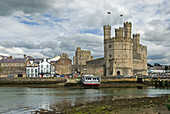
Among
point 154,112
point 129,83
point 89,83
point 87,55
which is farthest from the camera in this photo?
point 87,55

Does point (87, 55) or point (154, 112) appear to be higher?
point (87, 55)

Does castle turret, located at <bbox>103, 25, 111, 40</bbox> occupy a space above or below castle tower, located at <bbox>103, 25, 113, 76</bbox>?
above

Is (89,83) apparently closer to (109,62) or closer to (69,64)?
(109,62)

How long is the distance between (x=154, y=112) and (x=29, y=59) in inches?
2638

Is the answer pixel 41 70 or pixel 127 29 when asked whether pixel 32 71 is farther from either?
pixel 127 29

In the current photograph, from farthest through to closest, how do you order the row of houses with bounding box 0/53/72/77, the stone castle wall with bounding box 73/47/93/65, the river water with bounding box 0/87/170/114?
1. the stone castle wall with bounding box 73/47/93/65
2. the row of houses with bounding box 0/53/72/77
3. the river water with bounding box 0/87/170/114

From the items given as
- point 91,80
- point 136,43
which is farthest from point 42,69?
point 136,43

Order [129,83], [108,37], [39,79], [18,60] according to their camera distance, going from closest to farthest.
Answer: [129,83] → [39,79] → [108,37] → [18,60]

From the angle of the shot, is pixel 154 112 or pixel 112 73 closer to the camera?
pixel 154 112

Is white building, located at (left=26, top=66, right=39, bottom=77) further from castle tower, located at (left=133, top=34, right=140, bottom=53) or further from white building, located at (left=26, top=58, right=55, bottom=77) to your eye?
castle tower, located at (left=133, top=34, right=140, bottom=53)

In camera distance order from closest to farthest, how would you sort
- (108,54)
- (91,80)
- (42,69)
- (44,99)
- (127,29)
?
(44,99)
(91,80)
(108,54)
(127,29)
(42,69)

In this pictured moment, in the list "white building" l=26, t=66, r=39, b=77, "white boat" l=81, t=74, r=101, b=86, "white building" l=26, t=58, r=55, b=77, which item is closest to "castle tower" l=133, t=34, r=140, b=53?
"white building" l=26, t=58, r=55, b=77

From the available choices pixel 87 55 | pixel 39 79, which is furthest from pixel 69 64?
pixel 87 55

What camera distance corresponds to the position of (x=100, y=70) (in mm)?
63906
